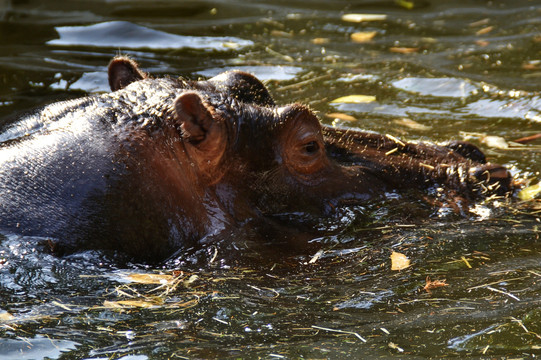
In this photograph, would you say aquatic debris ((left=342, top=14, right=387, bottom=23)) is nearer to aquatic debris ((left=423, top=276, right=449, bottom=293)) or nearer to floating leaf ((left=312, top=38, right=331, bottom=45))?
Result: floating leaf ((left=312, top=38, right=331, bottom=45))

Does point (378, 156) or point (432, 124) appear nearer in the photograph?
point (378, 156)

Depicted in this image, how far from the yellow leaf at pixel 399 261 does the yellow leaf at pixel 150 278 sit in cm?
129

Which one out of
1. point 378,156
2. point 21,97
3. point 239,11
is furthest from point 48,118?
point 239,11

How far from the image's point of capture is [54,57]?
9.41 metres

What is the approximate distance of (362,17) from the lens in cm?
1132

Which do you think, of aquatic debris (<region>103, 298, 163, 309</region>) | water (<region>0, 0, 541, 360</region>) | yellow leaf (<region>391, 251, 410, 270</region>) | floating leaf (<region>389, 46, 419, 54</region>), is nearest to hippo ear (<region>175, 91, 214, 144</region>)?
water (<region>0, 0, 541, 360</region>)

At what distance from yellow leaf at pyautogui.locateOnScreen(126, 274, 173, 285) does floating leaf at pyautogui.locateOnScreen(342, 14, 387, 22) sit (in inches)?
296

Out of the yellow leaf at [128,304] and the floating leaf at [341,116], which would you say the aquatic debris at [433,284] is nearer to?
the yellow leaf at [128,304]

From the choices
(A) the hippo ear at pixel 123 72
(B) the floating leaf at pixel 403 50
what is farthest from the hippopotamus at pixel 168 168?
(B) the floating leaf at pixel 403 50

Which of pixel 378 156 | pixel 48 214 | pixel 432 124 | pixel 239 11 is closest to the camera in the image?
pixel 48 214

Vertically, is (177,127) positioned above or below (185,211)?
above

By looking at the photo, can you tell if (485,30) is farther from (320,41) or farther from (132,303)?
(132,303)

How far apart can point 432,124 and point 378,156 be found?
7.96 ft

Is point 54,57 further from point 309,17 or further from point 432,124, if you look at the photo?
point 432,124
